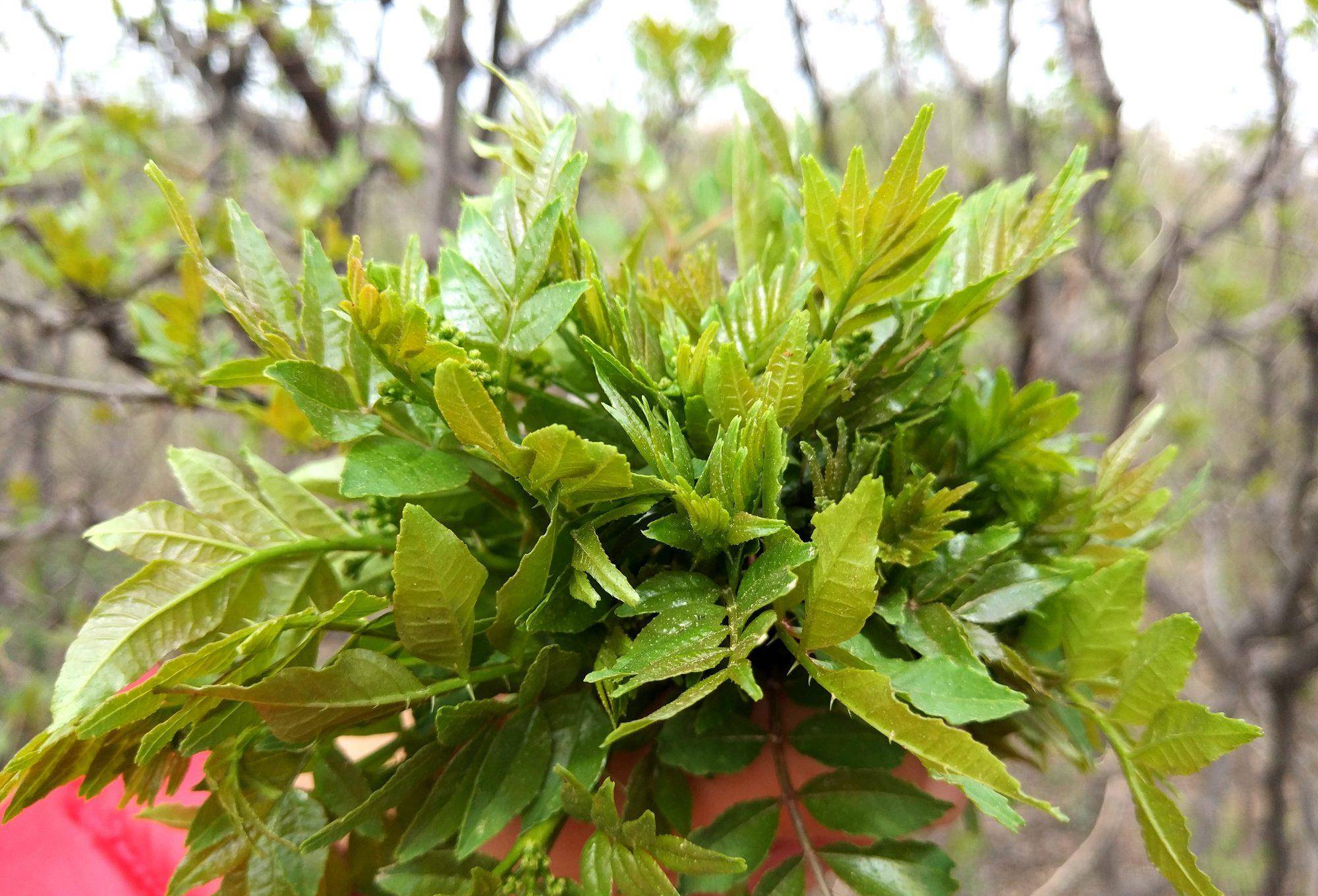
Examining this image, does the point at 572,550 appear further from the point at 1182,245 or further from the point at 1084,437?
the point at 1182,245

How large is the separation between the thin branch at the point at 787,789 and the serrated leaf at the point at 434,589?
0.53 feet

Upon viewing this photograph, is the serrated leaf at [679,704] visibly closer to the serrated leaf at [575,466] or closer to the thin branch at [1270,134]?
the serrated leaf at [575,466]

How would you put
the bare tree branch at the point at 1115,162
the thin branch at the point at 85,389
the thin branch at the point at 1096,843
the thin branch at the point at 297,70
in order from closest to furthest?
the thin branch at the point at 85,389, the bare tree branch at the point at 1115,162, the thin branch at the point at 297,70, the thin branch at the point at 1096,843

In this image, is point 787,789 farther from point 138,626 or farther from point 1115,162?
point 1115,162

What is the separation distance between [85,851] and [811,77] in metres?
1.10

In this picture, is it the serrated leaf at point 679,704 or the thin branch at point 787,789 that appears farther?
the thin branch at point 787,789

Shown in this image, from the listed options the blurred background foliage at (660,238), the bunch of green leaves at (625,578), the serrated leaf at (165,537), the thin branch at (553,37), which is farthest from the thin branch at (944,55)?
the serrated leaf at (165,537)

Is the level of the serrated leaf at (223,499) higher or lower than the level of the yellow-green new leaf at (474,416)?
A: higher

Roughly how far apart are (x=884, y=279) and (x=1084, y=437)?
0.17m

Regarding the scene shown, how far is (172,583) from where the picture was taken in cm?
30

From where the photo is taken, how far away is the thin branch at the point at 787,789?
1.11ft

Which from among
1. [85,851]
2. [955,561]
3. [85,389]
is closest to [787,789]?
[955,561]

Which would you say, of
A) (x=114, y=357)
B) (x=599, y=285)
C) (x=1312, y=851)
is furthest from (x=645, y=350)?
(x=1312, y=851)

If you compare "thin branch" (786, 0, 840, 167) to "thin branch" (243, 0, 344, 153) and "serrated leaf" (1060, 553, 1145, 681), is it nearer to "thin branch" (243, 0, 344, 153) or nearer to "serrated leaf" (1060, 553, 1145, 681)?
"thin branch" (243, 0, 344, 153)
